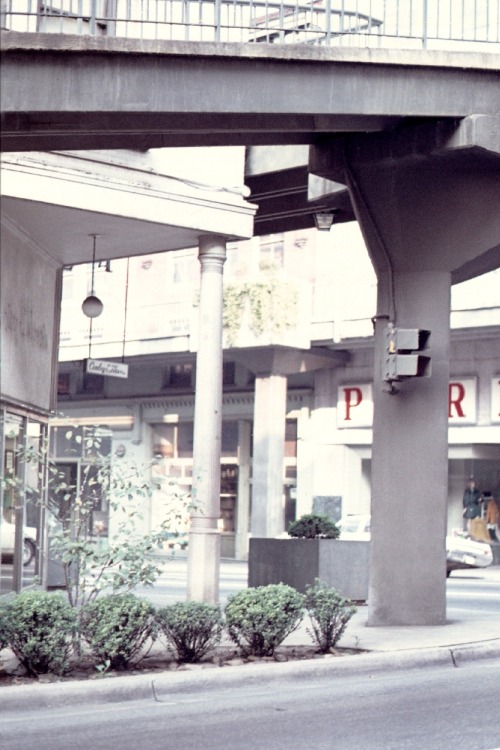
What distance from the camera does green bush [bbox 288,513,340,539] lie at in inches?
731

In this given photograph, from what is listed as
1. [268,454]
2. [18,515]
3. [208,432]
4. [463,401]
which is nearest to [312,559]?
[208,432]

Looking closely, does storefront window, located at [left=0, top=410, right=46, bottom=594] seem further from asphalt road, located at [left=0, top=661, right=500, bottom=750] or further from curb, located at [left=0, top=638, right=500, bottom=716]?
asphalt road, located at [left=0, top=661, right=500, bottom=750]

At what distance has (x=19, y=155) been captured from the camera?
48.5ft

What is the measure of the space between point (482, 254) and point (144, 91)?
5.17 metres

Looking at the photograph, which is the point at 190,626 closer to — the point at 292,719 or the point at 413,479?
the point at 292,719

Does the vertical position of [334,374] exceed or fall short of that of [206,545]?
it exceeds it

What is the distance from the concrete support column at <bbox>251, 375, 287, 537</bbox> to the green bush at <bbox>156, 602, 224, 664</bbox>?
24.0 m

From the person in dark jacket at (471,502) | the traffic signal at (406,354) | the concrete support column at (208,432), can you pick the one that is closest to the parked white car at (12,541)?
the concrete support column at (208,432)

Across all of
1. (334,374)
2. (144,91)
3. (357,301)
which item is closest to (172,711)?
(144,91)

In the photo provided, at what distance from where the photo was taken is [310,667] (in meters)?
10.9

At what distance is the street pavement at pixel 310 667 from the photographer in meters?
9.52

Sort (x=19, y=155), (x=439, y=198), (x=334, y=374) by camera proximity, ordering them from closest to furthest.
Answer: (x=439, y=198) → (x=19, y=155) → (x=334, y=374)

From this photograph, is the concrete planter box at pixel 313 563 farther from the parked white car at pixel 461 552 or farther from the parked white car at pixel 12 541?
the parked white car at pixel 461 552

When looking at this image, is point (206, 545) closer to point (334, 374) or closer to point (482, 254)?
point (482, 254)
